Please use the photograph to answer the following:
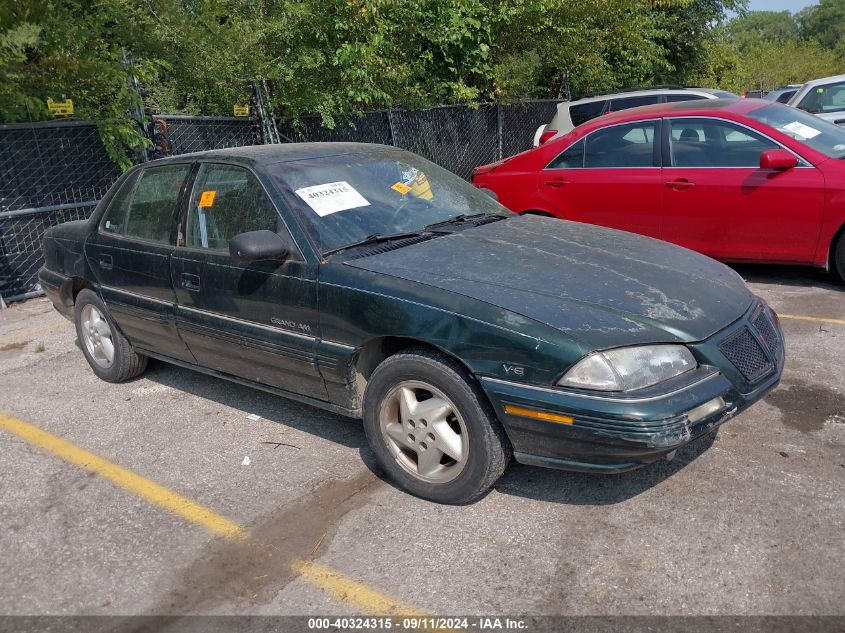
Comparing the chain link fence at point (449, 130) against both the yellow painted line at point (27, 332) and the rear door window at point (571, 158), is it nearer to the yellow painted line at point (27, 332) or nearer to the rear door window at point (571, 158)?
the rear door window at point (571, 158)

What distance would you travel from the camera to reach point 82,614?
3.04 m

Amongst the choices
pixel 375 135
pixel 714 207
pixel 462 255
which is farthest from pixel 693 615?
pixel 375 135

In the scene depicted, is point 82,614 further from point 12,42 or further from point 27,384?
point 12,42

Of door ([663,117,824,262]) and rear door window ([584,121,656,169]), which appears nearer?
door ([663,117,824,262])

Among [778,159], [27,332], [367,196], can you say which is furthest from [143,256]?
[778,159]

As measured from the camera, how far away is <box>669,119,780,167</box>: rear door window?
6707 mm

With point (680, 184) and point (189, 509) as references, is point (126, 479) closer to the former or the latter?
point (189, 509)

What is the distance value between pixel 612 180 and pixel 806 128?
1.69m

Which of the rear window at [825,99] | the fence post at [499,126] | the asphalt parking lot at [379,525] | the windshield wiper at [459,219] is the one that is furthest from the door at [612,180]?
the rear window at [825,99]

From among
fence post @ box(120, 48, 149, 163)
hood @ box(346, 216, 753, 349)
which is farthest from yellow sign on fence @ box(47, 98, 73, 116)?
hood @ box(346, 216, 753, 349)

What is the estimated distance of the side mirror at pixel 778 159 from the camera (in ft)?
21.0

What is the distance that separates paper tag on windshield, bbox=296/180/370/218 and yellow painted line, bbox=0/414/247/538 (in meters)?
1.60

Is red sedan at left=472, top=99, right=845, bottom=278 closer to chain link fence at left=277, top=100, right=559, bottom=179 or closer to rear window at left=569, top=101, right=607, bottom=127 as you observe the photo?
chain link fence at left=277, top=100, right=559, bottom=179

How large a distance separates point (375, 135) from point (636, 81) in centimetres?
868
